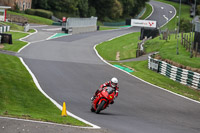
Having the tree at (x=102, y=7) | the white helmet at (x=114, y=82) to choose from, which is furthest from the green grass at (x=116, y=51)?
the tree at (x=102, y=7)

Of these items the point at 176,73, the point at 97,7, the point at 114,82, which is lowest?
the point at 176,73

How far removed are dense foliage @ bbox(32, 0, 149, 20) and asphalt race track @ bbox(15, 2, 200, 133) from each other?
186 feet

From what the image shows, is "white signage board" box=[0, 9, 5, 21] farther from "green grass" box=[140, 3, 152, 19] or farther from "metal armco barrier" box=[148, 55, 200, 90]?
"green grass" box=[140, 3, 152, 19]

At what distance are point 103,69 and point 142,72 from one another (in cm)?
295

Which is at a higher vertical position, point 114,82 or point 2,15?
point 2,15

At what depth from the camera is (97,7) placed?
104312 millimetres

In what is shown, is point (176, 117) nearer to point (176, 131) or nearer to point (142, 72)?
point (176, 131)

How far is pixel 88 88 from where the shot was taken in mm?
22594

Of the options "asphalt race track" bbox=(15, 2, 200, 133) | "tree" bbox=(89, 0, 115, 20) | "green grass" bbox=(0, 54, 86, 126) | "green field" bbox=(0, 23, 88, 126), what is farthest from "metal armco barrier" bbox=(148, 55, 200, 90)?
"tree" bbox=(89, 0, 115, 20)

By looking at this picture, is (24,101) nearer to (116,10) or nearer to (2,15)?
(2,15)

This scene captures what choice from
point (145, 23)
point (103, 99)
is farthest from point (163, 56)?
point (145, 23)

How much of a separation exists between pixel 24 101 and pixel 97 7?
88.8m

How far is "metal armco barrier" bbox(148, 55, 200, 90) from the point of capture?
26752mm

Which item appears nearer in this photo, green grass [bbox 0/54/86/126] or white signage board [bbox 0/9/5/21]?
green grass [bbox 0/54/86/126]
